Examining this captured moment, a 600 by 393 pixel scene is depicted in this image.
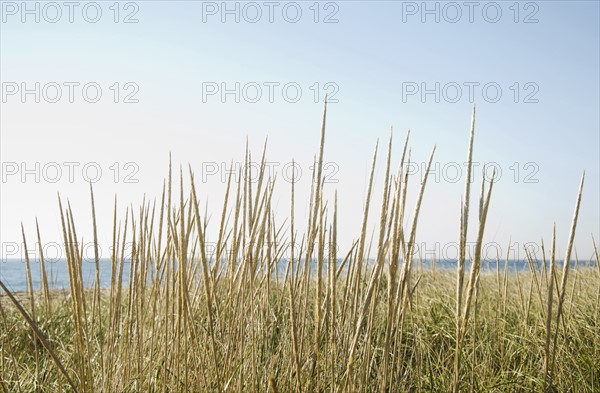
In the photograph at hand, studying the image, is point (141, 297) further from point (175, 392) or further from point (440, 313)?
point (440, 313)

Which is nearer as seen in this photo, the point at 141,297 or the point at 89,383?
the point at 89,383

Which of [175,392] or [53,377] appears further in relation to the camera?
[53,377]

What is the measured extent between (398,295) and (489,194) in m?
0.29

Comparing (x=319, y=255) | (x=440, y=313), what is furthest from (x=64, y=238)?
(x=440, y=313)

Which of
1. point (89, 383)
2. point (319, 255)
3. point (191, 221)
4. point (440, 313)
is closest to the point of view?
point (319, 255)

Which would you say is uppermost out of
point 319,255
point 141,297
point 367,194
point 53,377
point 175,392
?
point 367,194

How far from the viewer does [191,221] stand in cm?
159

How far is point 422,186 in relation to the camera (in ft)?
3.74

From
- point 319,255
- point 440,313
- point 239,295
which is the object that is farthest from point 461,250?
point 440,313

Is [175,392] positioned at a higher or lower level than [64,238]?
lower

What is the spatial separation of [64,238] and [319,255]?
61 centimetres

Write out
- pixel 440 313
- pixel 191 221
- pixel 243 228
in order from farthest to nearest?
pixel 440 313 → pixel 191 221 → pixel 243 228

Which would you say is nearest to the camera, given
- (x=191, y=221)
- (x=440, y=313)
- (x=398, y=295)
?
(x=398, y=295)

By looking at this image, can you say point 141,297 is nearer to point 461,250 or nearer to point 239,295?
point 239,295
